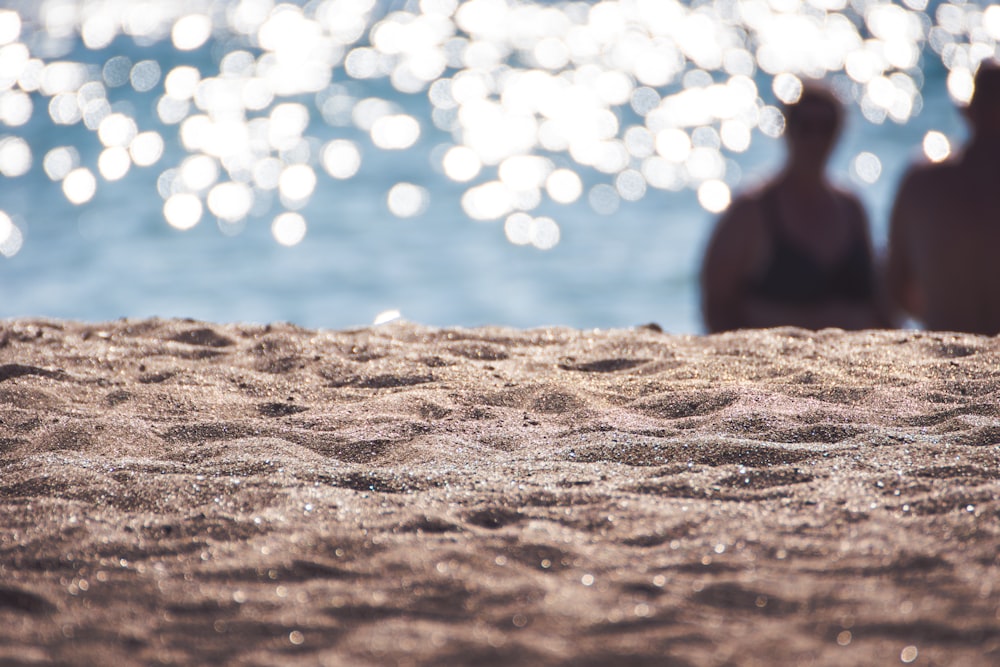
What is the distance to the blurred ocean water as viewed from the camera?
10.8 m

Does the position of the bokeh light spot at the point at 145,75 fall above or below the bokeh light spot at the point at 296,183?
above

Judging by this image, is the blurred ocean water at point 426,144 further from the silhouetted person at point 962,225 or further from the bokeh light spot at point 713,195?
the silhouetted person at point 962,225

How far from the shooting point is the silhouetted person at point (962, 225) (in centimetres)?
441

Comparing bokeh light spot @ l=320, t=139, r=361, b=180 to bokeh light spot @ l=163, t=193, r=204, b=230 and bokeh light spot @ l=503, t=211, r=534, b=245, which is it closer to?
bokeh light spot @ l=163, t=193, r=204, b=230

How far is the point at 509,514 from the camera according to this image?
6.54 ft

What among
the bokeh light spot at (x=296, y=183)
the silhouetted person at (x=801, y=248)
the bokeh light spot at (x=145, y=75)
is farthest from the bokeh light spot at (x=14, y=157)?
the silhouetted person at (x=801, y=248)

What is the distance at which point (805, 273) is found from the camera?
4.62m

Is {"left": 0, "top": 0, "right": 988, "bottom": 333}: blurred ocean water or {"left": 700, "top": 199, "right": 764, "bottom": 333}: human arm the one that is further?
{"left": 0, "top": 0, "right": 988, "bottom": 333}: blurred ocean water

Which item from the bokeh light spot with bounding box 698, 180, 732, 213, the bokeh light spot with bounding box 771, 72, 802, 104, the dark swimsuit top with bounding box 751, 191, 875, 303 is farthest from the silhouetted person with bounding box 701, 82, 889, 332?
the bokeh light spot with bounding box 771, 72, 802, 104

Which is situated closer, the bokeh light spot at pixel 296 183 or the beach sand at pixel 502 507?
the beach sand at pixel 502 507

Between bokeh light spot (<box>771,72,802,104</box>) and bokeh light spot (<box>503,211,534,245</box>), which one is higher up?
bokeh light spot (<box>771,72,802,104</box>)

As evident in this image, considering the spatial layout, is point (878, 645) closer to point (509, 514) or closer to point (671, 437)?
point (509, 514)

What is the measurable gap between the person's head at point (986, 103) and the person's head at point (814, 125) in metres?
0.54

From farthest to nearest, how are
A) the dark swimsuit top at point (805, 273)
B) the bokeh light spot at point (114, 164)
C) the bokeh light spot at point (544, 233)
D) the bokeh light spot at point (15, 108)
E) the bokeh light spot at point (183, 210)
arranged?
the bokeh light spot at point (15, 108) → the bokeh light spot at point (114, 164) → the bokeh light spot at point (183, 210) → the bokeh light spot at point (544, 233) → the dark swimsuit top at point (805, 273)
